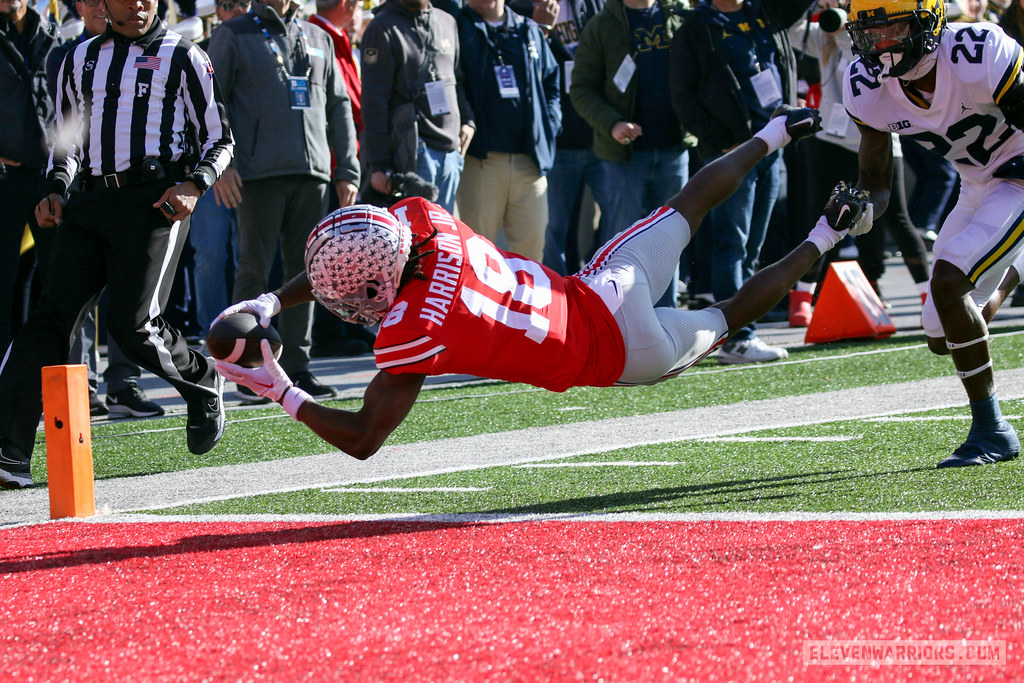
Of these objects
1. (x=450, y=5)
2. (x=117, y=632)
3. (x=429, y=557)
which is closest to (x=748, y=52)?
(x=450, y=5)

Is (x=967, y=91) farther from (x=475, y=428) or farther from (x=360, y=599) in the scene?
(x=360, y=599)

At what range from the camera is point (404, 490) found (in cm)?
514

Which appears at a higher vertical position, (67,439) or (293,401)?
(293,401)

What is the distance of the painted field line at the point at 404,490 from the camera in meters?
5.06

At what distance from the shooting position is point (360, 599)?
11.6ft

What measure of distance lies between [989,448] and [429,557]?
7.26ft

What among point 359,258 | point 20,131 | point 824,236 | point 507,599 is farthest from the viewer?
point 20,131

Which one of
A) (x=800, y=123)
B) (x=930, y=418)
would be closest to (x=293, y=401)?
(x=800, y=123)

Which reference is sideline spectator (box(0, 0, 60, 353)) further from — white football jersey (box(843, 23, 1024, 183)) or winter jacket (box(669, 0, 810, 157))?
white football jersey (box(843, 23, 1024, 183))

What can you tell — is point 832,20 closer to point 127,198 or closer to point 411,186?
point 411,186

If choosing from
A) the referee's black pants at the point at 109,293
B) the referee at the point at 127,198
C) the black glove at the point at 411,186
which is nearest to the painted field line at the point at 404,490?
the referee at the point at 127,198

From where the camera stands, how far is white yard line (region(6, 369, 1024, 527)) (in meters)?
5.27

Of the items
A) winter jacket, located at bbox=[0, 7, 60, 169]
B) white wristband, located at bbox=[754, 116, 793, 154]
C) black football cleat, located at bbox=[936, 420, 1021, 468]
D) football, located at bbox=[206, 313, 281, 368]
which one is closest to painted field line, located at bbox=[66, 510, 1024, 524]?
football, located at bbox=[206, 313, 281, 368]

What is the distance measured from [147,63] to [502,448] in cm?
230
